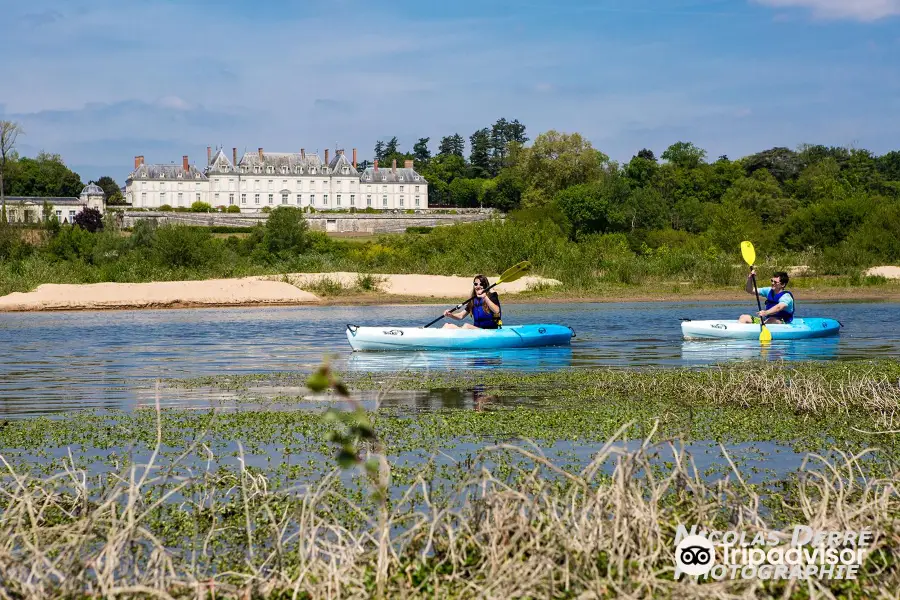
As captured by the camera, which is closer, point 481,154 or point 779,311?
point 779,311

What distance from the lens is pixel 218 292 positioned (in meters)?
37.9

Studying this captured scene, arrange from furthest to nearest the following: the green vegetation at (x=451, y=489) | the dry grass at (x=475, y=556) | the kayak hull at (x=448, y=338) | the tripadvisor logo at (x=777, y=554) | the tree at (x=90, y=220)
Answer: the tree at (x=90, y=220)
the kayak hull at (x=448, y=338)
the tripadvisor logo at (x=777, y=554)
the green vegetation at (x=451, y=489)
the dry grass at (x=475, y=556)

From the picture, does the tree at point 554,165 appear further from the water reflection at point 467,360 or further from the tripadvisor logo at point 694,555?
the tripadvisor logo at point 694,555

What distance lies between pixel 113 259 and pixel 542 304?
831 inches

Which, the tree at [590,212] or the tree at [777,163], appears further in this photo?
the tree at [777,163]

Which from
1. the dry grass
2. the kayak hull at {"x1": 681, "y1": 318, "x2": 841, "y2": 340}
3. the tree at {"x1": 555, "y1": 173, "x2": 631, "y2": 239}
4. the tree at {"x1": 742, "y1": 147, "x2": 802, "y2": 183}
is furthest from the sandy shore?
the tree at {"x1": 742, "y1": 147, "x2": 802, "y2": 183}

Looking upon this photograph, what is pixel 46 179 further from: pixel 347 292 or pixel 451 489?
pixel 451 489

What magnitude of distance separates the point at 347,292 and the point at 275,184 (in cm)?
9582

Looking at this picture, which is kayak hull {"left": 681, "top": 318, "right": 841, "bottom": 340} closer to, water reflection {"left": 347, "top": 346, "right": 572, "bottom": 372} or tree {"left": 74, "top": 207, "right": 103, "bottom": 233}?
water reflection {"left": 347, "top": 346, "right": 572, "bottom": 372}

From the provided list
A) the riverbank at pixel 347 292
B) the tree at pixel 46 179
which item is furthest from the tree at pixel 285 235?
the tree at pixel 46 179

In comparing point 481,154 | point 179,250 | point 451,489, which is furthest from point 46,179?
point 451,489

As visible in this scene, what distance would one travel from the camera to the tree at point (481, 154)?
15712 centimetres

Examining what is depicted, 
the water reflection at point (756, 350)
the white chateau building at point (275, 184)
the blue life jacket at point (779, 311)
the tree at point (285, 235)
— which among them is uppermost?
the white chateau building at point (275, 184)

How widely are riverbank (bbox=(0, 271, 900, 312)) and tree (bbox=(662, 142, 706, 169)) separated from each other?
218 ft
